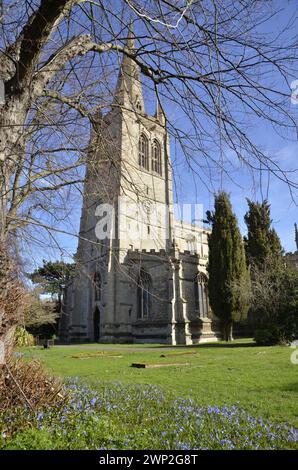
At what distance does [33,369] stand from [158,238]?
2.54m

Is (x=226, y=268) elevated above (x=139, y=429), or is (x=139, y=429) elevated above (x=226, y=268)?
(x=226, y=268)

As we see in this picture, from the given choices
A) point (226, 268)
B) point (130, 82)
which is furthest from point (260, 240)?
point (130, 82)

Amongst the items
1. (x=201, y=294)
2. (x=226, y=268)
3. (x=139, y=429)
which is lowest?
(x=139, y=429)

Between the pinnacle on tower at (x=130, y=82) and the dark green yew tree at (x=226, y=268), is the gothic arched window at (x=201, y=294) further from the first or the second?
the pinnacle on tower at (x=130, y=82)

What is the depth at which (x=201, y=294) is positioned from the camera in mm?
32281

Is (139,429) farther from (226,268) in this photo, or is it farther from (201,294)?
(201,294)

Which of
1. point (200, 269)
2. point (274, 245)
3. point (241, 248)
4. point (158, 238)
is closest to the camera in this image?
point (158, 238)

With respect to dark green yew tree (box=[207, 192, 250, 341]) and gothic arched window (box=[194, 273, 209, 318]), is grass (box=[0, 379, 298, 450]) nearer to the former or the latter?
dark green yew tree (box=[207, 192, 250, 341])

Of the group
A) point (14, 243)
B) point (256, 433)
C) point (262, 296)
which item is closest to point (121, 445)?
point (256, 433)

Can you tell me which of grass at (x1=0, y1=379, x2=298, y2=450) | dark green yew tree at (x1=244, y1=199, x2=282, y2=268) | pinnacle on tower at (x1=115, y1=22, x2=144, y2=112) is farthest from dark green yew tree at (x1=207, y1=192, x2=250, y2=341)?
pinnacle on tower at (x1=115, y1=22, x2=144, y2=112)

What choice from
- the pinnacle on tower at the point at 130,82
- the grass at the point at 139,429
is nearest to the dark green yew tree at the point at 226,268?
the grass at the point at 139,429

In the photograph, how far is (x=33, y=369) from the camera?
4.64 meters

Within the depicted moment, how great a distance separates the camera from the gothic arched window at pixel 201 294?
31962 mm
